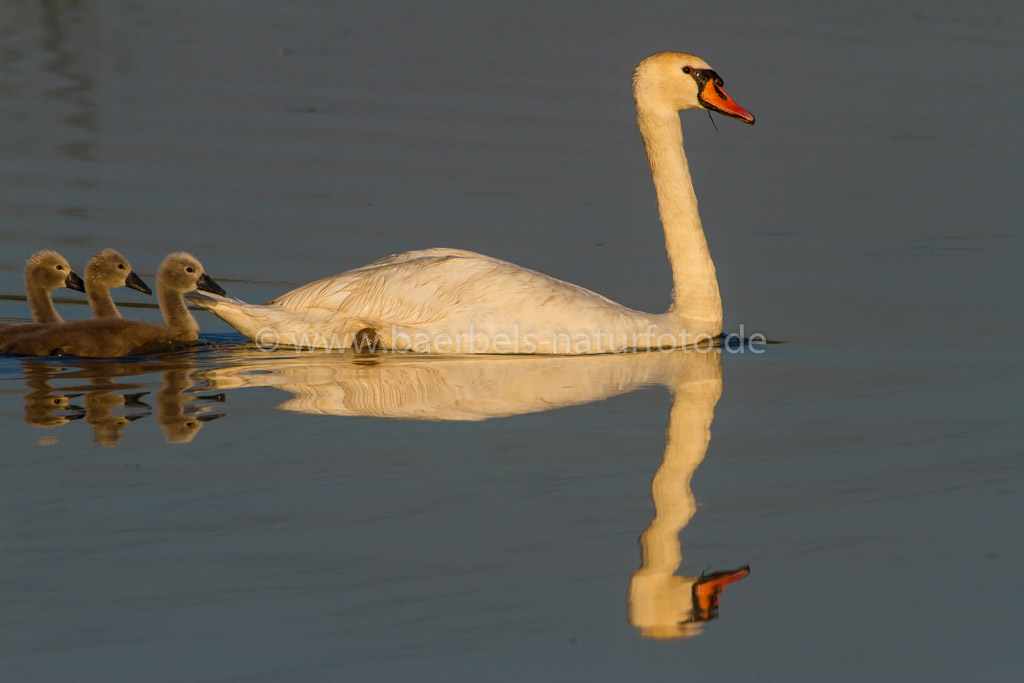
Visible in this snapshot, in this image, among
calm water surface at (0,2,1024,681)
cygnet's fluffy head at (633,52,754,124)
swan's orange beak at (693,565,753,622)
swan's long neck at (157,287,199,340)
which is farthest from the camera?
cygnet's fluffy head at (633,52,754,124)

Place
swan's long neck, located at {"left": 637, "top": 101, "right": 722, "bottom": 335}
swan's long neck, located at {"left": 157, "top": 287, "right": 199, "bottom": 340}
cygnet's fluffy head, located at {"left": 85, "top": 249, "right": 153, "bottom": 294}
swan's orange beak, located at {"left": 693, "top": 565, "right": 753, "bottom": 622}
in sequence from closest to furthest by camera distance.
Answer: swan's orange beak, located at {"left": 693, "top": 565, "right": 753, "bottom": 622} < swan's long neck, located at {"left": 157, "top": 287, "right": 199, "bottom": 340} < swan's long neck, located at {"left": 637, "top": 101, "right": 722, "bottom": 335} < cygnet's fluffy head, located at {"left": 85, "top": 249, "right": 153, "bottom": 294}

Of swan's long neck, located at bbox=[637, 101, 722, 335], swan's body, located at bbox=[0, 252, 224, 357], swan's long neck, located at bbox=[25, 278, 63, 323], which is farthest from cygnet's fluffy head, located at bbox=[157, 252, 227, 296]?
swan's long neck, located at bbox=[637, 101, 722, 335]

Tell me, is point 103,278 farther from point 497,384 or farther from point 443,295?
point 497,384

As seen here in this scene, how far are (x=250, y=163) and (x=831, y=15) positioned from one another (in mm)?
11608

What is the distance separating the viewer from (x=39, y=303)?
930 centimetres

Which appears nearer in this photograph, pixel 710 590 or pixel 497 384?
pixel 710 590

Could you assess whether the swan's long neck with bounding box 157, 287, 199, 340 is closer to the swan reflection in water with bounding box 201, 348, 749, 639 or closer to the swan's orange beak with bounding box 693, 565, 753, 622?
the swan reflection in water with bounding box 201, 348, 749, 639

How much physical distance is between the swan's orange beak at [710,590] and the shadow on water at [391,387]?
0.45 metres

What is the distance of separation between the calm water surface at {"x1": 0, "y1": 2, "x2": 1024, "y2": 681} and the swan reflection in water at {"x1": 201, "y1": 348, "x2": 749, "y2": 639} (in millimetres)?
34

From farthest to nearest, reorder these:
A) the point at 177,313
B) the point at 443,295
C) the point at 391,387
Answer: the point at 177,313, the point at 443,295, the point at 391,387

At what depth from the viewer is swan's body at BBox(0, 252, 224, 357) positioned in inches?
327

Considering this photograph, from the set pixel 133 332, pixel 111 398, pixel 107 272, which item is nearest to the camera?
Result: pixel 111 398

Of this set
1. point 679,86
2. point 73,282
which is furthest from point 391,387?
point 679,86

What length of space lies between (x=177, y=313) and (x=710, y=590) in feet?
15.9
